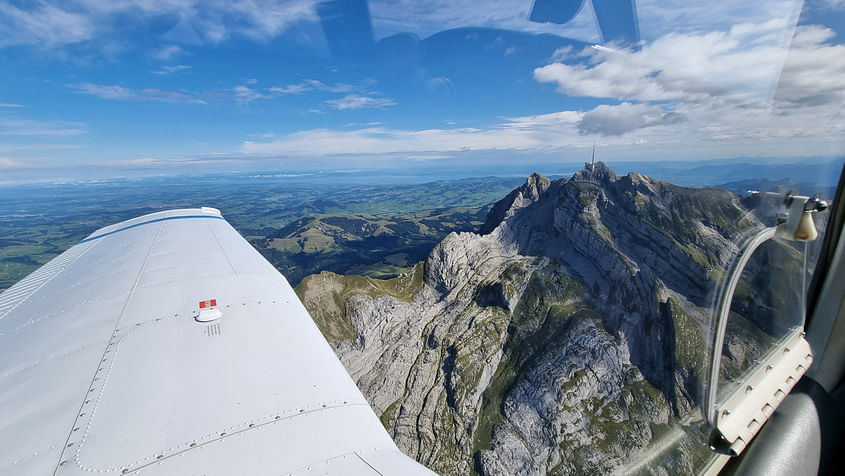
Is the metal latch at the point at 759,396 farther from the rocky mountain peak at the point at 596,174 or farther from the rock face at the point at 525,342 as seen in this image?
the rocky mountain peak at the point at 596,174

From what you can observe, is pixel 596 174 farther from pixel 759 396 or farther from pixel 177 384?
pixel 177 384

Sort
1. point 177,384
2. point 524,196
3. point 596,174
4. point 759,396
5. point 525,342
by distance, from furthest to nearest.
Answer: point 524,196 → point 596,174 → point 525,342 → point 177,384 → point 759,396

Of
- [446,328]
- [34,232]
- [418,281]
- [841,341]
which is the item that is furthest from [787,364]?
[34,232]

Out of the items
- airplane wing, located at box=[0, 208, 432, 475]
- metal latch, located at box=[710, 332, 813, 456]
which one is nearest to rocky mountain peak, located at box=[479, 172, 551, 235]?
airplane wing, located at box=[0, 208, 432, 475]

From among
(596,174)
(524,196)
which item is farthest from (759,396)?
(524,196)

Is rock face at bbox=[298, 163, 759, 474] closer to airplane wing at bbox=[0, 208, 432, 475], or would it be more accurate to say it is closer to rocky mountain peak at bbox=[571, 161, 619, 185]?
rocky mountain peak at bbox=[571, 161, 619, 185]

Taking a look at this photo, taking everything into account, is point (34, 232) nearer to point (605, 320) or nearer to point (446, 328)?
point (446, 328)
